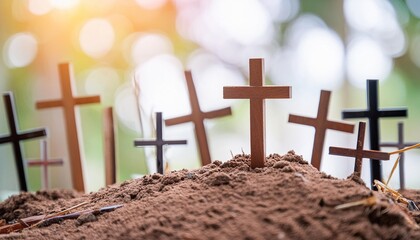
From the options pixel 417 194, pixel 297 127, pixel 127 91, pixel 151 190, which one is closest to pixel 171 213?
pixel 151 190

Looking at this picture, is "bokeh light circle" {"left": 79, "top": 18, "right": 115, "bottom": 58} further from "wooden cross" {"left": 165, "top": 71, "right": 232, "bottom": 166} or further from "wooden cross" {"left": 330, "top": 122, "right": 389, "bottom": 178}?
"wooden cross" {"left": 330, "top": 122, "right": 389, "bottom": 178}

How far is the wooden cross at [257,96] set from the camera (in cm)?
148

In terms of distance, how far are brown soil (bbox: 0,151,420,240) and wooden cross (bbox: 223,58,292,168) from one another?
5 cm

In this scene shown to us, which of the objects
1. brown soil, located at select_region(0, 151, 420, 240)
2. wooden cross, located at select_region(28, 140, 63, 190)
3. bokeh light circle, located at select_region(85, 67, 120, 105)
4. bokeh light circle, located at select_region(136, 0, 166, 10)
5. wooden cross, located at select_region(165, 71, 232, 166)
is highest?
bokeh light circle, located at select_region(136, 0, 166, 10)

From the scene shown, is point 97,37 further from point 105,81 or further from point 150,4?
point 150,4

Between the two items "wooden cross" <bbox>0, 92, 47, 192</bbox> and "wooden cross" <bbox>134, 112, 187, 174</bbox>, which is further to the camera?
"wooden cross" <bbox>0, 92, 47, 192</bbox>

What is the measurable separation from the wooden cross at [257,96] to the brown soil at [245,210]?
2.1 inches

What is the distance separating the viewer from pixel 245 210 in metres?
1.19

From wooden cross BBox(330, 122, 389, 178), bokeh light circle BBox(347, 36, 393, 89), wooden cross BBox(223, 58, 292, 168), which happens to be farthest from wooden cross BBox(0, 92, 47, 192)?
bokeh light circle BBox(347, 36, 393, 89)

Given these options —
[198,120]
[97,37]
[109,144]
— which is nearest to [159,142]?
[198,120]

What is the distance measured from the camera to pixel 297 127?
3512mm

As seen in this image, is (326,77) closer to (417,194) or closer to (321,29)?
(321,29)

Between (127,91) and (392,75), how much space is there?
5.79 feet

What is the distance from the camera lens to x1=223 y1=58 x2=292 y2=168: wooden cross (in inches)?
58.4
